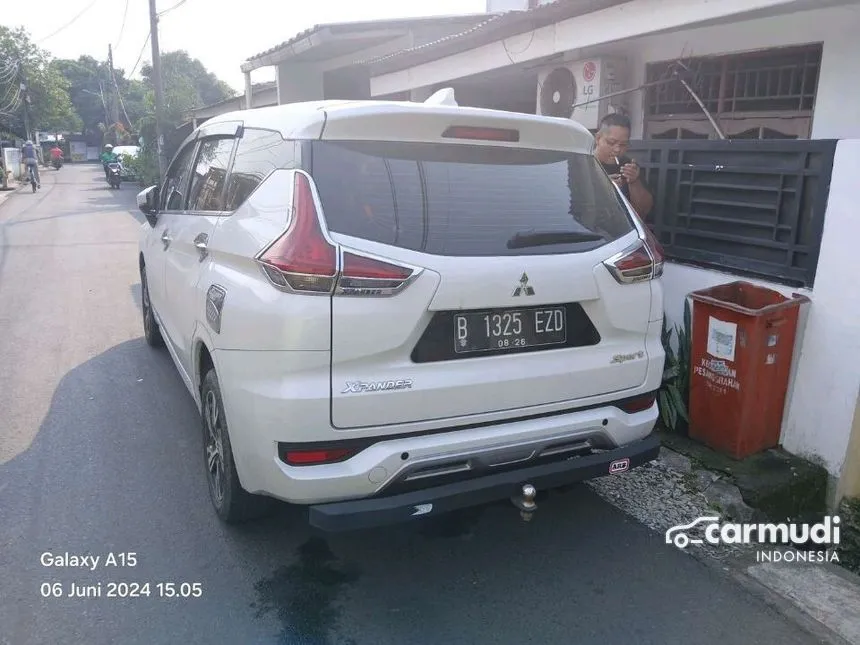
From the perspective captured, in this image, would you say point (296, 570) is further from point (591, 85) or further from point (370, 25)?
point (370, 25)

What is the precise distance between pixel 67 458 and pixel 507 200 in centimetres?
296

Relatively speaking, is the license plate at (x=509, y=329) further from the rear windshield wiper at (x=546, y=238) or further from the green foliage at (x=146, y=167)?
the green foliage at (x=146, y=167)

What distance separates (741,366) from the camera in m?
3.75

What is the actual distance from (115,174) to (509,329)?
28.5 metres

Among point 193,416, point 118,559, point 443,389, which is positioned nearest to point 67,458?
point 193,416

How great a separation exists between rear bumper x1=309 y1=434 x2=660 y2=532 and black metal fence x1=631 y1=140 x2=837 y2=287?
→ 168 centimetres

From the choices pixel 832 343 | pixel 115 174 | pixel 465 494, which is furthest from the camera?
pixel 115 174

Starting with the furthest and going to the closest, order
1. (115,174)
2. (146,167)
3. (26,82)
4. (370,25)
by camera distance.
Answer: (26,82) → (115,174) → (146,167) → (370,25)

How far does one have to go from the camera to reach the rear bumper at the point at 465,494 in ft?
8.21

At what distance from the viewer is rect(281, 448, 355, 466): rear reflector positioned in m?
2.52

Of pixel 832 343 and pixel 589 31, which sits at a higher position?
pixel 589 31

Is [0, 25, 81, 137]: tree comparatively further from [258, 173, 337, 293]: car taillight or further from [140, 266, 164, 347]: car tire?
[258, 173, 337, 293]: car taillight
